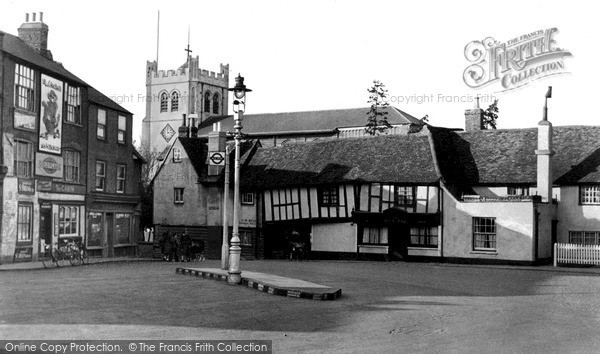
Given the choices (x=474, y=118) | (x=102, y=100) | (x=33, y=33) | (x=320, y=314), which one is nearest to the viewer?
(x=320, y=314)

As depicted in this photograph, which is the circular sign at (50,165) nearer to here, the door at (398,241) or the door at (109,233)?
the door at (109,233)

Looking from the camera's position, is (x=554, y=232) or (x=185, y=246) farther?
(x=554, y=232)

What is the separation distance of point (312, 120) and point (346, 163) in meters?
43.0

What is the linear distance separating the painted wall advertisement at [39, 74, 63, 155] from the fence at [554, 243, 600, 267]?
939 inches

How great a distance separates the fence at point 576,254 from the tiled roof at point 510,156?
15.4 ft

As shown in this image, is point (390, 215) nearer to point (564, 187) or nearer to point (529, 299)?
point (564, 187)

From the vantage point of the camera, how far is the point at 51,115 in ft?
102

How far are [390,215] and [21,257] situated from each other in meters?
18.5

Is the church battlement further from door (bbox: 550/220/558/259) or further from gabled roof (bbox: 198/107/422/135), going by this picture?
door (bbox: 550/220/558/259)

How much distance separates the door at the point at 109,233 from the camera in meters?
38.2

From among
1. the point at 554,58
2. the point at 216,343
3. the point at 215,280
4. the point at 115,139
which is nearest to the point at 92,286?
the point at 215,280

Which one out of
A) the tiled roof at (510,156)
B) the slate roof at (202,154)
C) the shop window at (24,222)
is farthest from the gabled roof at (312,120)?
the shop window at (24,222)

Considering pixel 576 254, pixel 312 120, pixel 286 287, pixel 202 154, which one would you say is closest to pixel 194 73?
pixel 312 120

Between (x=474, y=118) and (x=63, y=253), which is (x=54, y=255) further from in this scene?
(x=474, y=118)
